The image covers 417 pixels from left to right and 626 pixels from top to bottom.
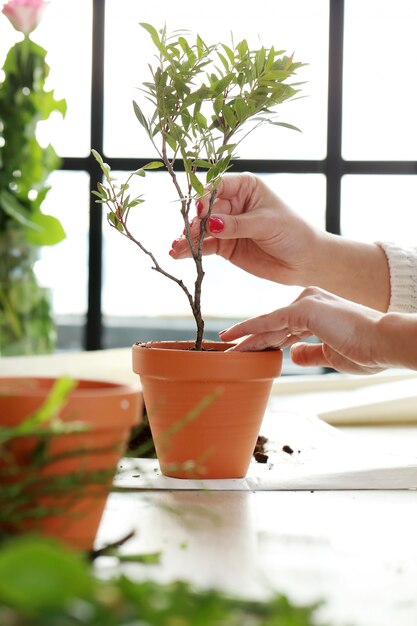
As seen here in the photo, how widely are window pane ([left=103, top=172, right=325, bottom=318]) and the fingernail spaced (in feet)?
7.13

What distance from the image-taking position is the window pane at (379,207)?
354cm

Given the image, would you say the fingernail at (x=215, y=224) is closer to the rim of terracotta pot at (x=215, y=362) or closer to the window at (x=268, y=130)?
the rim of terracotta pot at (x=215, y=362)

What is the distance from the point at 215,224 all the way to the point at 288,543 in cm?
54

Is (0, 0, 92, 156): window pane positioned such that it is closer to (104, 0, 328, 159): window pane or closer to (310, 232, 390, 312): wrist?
(104, 0, 328, 159): window pane

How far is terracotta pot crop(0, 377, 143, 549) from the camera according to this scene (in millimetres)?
473

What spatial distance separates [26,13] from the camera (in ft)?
2.08

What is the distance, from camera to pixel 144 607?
33cm

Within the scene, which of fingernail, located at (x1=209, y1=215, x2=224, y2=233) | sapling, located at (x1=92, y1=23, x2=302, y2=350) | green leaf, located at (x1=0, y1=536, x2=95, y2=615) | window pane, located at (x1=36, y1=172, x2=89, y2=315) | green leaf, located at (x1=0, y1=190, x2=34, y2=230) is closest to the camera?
green leaf, located at (x1=0, y1=536, x2=95, y2=615)

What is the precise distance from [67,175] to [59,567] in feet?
10.7

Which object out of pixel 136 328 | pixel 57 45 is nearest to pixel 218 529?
pixel 57 45

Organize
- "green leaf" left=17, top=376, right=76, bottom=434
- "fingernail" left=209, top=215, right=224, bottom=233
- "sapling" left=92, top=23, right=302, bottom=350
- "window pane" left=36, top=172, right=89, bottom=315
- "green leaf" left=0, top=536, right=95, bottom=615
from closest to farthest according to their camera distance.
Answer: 1. "green leaf" left=0, top=536, right=95, bottom=615
2. "green leaf" left=17, top=376, right=76, bottom=434
3. "sapling" left=92, top=23, right=302, bottom=350
4. "fingernail" left=209, top=215, right=224, bottom=233
5. "window pane" left=36, top=172, right=89, bottom=315

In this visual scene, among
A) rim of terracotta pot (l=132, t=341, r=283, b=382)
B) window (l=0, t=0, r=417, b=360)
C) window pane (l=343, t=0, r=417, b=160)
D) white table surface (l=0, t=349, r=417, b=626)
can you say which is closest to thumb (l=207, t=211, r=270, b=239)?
rim of terracotta pot (l=132, t=341, r=283, b=382)

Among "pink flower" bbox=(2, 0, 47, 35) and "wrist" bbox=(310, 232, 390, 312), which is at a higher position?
"pink flower" bbox=(2, 0, 47, 35)

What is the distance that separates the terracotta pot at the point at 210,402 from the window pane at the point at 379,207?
8.75 ft
